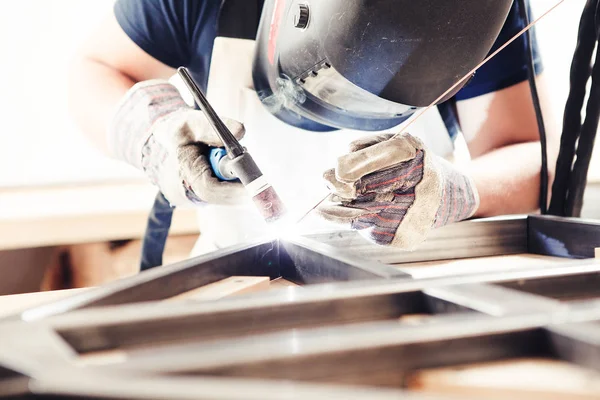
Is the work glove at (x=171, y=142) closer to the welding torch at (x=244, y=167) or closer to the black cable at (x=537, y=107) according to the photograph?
the welding torch at (x=244, y=167)

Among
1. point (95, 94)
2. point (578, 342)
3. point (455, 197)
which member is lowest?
point (578, 342)

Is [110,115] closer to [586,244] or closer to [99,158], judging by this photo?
[99,158]

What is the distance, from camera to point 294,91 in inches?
38.7

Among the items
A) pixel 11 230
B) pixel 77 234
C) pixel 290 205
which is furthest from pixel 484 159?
pixel 11 230

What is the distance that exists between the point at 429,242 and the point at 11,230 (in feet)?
5.11

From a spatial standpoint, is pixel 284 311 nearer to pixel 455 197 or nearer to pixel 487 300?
pixel 487 300

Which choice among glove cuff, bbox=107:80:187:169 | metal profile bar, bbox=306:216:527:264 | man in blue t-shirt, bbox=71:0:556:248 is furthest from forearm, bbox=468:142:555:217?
glove cuff, bbox=107:80:187:169

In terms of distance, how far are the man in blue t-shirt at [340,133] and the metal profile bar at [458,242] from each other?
0.03 meters

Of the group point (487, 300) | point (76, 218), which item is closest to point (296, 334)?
point (487, 300)

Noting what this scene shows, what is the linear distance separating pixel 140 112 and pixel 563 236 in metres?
0.90

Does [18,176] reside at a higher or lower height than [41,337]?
higher

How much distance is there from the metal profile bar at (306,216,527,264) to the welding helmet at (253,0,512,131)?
0.23m

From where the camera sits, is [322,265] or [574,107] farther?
[574,107]

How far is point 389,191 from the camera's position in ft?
2.94
